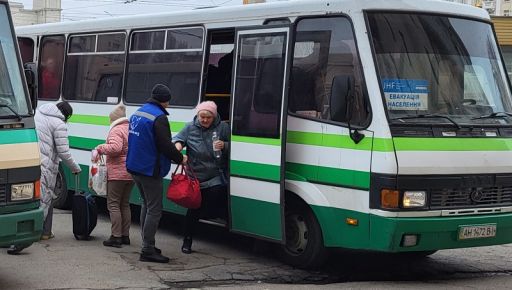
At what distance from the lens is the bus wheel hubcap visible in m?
7.75

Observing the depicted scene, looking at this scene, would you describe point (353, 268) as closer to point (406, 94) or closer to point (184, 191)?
point (184, 191)

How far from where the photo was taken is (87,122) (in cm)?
1057

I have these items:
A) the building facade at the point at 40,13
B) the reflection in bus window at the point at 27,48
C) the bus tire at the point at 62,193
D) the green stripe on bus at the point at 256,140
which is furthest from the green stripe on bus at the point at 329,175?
the building facade at the point at 40,13

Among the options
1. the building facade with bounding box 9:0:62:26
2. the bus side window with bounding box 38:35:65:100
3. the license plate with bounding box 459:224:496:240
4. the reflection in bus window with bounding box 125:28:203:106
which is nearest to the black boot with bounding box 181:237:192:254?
the reflection in bus window with bounding box 125:28:203:106

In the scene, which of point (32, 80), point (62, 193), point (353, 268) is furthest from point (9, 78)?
point (62, 193)

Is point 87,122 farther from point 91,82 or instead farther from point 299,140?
point 299,140

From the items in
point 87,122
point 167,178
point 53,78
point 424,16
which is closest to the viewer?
point 424,16

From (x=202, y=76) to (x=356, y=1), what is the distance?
2.49m

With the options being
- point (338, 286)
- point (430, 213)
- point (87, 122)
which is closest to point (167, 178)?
point (87, 122)

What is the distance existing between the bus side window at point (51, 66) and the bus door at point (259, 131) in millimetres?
4265

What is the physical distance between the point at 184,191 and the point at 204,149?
0.58 meters

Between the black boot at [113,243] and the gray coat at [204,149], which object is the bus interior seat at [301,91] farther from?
the black boot at [113,243]

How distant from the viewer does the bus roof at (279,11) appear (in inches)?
282

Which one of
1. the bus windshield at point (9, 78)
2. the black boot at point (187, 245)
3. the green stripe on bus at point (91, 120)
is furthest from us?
the green stripe on bus at point (91, 120)
